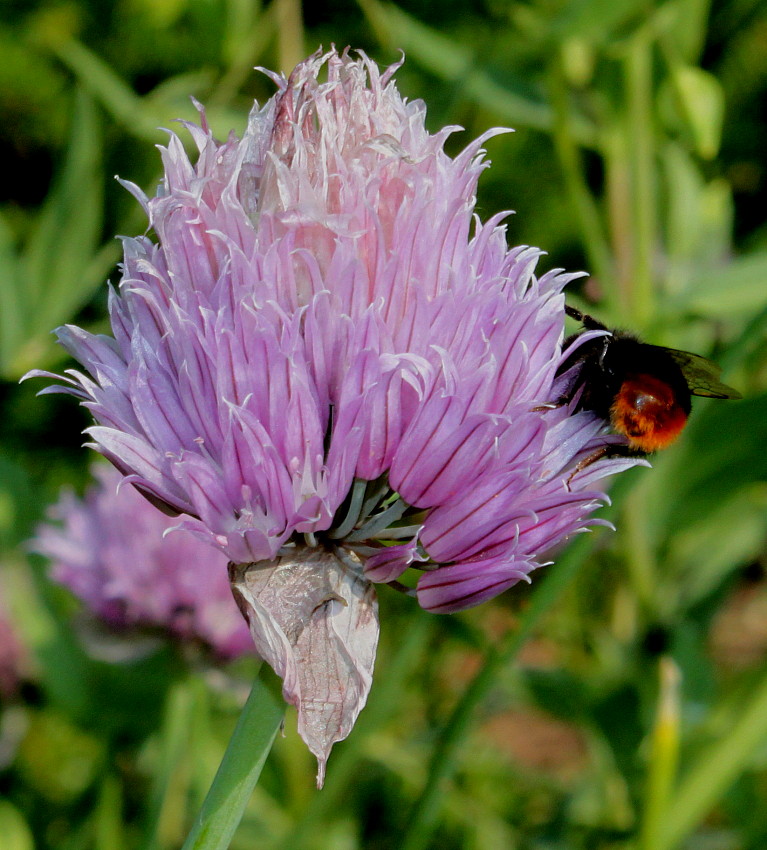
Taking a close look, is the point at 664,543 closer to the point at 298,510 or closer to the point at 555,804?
the point at 555,804

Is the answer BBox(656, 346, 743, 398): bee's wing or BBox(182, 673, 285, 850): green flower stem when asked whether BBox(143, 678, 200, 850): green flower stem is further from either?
BBox(656, 346, 743, 398): bee's wing

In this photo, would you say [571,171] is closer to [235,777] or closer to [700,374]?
[700,374]

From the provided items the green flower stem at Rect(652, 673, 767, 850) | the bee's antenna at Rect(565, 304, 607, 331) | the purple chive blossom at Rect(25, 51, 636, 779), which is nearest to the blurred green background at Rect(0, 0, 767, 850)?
the green flower stem at Rect(652, 673, 767, 850)

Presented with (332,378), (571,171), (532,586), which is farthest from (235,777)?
(532,586)

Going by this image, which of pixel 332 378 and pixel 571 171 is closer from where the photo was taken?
pixel 332 378

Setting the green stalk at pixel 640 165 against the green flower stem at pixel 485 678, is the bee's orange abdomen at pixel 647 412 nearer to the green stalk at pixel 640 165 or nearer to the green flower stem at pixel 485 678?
the green flower stem at pixel 485 678

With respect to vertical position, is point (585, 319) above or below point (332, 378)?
above
